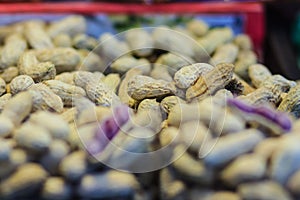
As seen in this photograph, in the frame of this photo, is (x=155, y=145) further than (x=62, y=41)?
No

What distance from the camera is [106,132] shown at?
72 cm

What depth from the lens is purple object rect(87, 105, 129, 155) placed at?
71cm

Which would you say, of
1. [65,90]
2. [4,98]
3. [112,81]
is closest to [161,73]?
[112,81]

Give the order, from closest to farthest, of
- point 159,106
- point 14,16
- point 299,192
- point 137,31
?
point 299,192
point 159,106
point 137,31
point 14,16

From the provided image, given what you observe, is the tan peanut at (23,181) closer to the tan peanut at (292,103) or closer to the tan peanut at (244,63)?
the tan peanut at (292,103)

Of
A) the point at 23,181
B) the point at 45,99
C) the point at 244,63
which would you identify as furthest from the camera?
the point at 244,63

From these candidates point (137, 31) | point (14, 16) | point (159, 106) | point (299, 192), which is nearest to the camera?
point (299, 192)

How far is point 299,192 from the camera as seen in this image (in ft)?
2.16

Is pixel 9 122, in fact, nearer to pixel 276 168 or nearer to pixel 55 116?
pixel 55 116

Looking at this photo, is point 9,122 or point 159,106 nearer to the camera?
point 9,122

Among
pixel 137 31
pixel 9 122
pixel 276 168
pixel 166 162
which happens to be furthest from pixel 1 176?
pixel 137 31

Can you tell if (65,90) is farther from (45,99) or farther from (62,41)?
(62,41)

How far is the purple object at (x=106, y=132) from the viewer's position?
2.34ft

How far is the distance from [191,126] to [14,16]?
92cm
